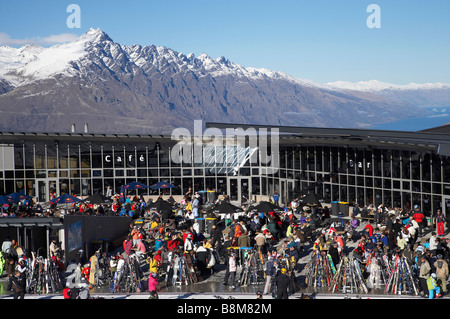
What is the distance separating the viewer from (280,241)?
27.8 metres

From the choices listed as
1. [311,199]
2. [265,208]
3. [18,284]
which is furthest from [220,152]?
[18,284]

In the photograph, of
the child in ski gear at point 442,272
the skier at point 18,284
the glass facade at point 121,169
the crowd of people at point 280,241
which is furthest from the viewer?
the glass facade at point 121,169

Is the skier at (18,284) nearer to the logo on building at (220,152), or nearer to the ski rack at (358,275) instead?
the ski rack at (358,275)

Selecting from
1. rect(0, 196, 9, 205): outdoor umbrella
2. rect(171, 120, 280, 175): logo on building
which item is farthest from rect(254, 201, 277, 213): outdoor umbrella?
rect(171, 120, 280, 175): logo on building

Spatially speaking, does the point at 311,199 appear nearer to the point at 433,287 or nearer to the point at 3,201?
the point at 433,287

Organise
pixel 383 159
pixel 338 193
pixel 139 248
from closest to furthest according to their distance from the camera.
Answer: pixel 139 248
pixel 383 159
pixel 338 193

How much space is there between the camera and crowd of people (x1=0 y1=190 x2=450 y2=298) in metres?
19.8

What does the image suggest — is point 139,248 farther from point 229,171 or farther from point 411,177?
point 229,171

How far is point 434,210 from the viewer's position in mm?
31047

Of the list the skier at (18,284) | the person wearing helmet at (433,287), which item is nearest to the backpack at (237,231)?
the person wearing helmet at (433,287)

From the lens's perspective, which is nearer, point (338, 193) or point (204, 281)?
point (204, 281)

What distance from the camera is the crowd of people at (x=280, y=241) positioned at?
19.8 meters
